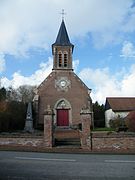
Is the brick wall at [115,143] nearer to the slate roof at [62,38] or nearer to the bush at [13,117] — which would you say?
the bush at [13,117]

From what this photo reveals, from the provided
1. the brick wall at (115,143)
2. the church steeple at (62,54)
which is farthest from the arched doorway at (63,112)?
the brick wall at (115,143)

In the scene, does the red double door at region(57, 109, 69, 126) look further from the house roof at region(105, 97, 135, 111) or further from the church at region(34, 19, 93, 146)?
the house roof at region(105, 97, 135, 111)

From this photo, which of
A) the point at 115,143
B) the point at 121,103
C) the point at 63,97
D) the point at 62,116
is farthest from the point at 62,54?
the point at 115,143

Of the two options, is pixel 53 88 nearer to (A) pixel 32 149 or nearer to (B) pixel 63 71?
(B) pixel 63 71

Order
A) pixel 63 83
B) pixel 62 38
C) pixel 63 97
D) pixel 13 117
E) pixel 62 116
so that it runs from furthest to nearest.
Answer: pixel 62 38
pixel 63 83
pixel 63 97
pixel 62 116
pixel 13 117

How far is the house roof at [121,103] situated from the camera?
1639 inches

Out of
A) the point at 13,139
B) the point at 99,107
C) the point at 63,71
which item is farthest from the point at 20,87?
the point at 13,139

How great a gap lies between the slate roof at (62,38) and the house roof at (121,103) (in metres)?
12.5

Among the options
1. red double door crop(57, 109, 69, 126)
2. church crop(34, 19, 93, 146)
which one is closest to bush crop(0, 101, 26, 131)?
church crop(34, 19, 93, 146)

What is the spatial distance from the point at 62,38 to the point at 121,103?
1464 cm

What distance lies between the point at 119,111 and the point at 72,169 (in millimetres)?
33823

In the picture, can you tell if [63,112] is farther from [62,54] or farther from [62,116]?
[62,54]

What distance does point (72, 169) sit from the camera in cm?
858

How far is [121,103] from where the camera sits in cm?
4309
